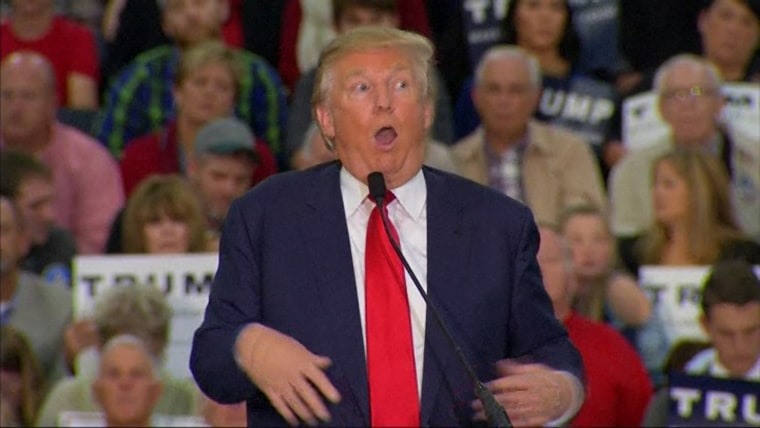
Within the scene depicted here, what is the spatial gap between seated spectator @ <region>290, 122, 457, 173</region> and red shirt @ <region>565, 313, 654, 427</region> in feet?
3.42

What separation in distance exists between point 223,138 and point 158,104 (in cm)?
88

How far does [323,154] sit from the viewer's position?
24.3 ft

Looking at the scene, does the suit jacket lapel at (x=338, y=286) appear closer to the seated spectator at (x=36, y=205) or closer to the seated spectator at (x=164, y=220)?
the seated spectator at (x=164, y=220)

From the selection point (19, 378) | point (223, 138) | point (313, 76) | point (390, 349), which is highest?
point (313, 76)

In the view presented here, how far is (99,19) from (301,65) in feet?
4.79

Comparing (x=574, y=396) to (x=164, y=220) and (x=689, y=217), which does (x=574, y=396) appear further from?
(x=689, y=217)

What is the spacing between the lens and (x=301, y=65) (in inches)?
354

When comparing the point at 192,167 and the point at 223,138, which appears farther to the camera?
the point at 192,167

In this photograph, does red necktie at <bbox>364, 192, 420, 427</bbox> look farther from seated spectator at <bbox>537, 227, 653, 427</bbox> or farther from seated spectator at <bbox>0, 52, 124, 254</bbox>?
seated spectator at <bbox>0, 52, 124, 254</bbox>

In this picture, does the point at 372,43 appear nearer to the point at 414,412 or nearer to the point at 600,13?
the point at 414,412

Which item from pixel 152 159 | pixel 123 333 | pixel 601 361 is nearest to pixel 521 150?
pixel 152 159

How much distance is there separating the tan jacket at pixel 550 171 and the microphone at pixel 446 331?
4457mm

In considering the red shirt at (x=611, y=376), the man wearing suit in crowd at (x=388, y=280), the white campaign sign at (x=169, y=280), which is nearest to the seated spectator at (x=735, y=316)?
the red shirt at (x=611, y=376)

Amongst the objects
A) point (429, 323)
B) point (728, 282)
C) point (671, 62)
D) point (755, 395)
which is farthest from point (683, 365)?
point (429, 323)
